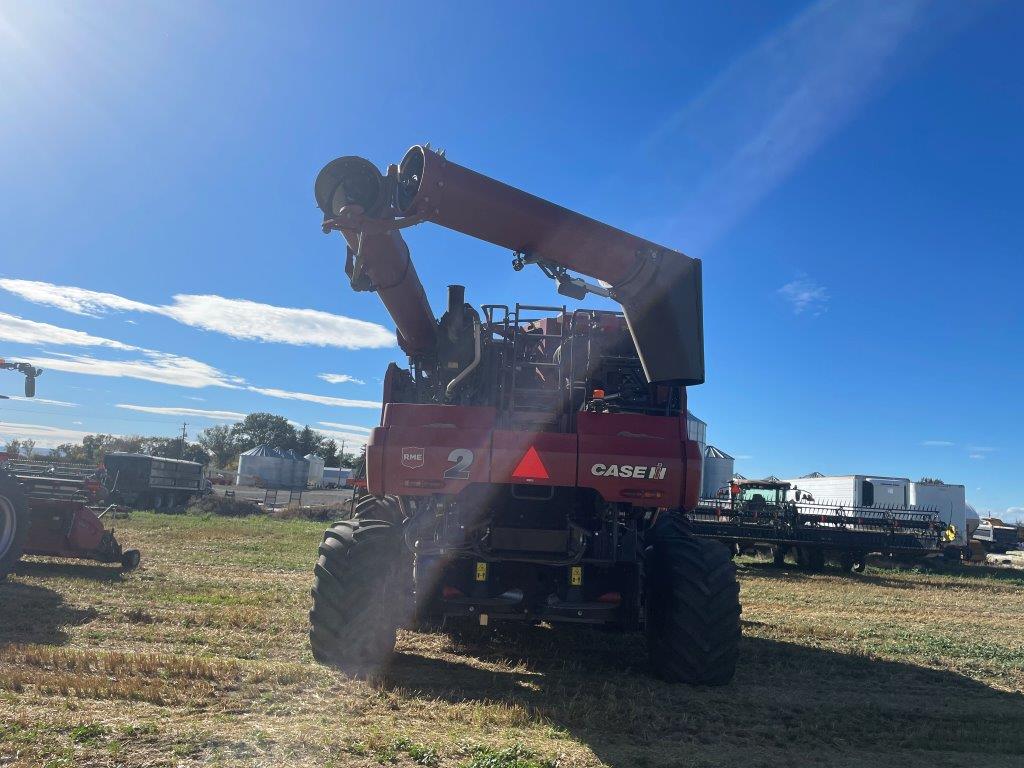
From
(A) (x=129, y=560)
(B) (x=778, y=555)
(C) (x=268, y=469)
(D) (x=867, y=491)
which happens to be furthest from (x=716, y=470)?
(C) (x=268, y=469)

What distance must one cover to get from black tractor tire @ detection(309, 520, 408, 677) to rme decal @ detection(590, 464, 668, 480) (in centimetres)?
178

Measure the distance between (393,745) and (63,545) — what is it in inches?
348

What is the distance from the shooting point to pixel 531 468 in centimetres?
564

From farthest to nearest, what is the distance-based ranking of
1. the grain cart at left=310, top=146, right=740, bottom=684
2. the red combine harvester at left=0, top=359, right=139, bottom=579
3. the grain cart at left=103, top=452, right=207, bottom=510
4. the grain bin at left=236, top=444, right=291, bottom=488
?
the grain bin at left=236, top=444, right=291, bottom=488 → the grain cart at left=103, top=452, right=207, bottom=510 → the red combine harvester at left=0, top=359, right=139, bottom=579 → the grain cart at left=310, top=146, right=740, bottom=684

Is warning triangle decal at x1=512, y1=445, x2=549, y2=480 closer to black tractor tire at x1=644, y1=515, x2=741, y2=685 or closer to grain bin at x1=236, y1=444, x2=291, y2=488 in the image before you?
black tractor tire at x1=644, y1=515, x2=741, y2=685

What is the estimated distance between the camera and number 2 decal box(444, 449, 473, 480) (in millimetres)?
5688

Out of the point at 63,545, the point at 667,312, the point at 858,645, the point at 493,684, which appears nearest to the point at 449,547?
Result: the point at 493,684

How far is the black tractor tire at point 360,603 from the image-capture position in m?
5.86

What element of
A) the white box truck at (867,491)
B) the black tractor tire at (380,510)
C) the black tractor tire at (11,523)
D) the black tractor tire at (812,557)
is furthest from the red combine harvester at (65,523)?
the white box truck at (867,491)

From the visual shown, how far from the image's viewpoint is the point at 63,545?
10.8 metres

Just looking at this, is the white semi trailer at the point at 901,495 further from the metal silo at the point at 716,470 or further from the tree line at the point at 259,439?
the tree line at the point at 259,439

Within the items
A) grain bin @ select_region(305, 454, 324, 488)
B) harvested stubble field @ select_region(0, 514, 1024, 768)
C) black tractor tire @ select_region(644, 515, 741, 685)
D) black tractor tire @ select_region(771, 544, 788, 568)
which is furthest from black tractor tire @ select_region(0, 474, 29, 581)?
grain bin @ select_region(305, 454, 324, 488)

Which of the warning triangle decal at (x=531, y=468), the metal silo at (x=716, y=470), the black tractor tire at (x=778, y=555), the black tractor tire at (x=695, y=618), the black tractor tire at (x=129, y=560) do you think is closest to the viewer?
the warning triangle decal at (x=531, y=468)

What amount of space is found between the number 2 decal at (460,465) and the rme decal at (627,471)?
3.17 ft
